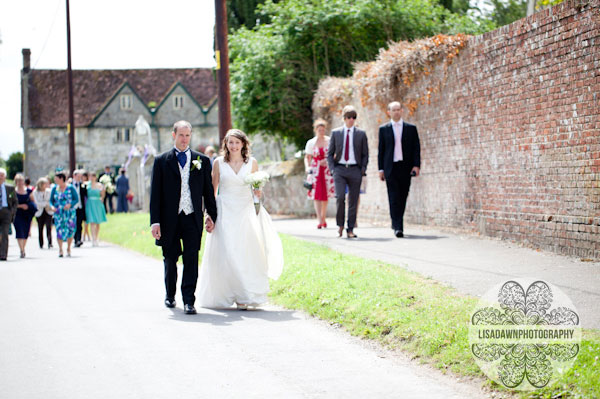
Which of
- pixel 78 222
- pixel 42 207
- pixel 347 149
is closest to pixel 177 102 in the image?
pixel 42 207

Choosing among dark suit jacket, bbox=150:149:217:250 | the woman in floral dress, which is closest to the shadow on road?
dark suit jacket, bbox=150:149:217:250

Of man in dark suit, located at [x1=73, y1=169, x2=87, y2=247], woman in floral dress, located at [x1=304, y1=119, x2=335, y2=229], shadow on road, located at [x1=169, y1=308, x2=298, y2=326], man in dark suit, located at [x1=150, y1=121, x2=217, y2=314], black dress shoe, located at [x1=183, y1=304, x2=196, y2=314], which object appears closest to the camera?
shadow on road, located at [x1=169, y1=308, x2=298, y2=326]

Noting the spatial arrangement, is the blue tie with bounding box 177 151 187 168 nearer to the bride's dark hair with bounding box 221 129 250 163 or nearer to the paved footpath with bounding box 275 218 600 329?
the bride's dark hair with bounding box 221 129 250 163

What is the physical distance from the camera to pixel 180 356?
272 inches

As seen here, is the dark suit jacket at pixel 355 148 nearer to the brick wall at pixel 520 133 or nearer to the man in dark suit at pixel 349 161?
the man in dark suit at pixel 349 161

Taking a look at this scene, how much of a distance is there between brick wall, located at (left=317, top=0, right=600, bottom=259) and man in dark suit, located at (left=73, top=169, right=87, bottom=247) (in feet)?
27.4

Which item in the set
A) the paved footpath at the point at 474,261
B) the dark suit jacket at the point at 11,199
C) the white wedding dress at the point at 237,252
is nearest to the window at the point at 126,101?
the dark suit jacket at the point at 11,199

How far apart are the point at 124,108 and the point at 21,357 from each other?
2535 inches

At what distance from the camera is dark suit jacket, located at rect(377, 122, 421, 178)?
1442 cm

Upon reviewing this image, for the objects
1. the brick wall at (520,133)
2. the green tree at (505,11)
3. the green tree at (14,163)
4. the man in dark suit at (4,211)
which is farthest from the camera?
the green tree at (14,163)

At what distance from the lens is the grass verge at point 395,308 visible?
5523 mm

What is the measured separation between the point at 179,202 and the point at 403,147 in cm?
596

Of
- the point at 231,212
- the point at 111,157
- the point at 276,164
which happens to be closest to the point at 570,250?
the point at 231,212

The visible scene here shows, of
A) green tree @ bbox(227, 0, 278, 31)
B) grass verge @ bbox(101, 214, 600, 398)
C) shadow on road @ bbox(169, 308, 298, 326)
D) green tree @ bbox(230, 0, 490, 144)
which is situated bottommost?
shadow on road @ bbox(169, 308, 298, 326)
